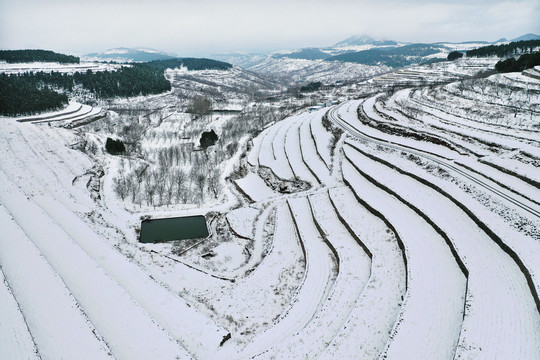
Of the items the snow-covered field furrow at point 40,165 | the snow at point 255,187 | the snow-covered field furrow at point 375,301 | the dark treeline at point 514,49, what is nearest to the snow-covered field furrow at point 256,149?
the snow at point 255,187

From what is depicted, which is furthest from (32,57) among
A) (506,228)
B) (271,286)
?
(506,228)

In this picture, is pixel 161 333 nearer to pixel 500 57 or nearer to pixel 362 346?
pixel 362 346

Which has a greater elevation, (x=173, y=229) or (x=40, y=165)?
(x=40, y=165)

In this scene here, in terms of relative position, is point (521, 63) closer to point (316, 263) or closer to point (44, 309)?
point (316, 263)

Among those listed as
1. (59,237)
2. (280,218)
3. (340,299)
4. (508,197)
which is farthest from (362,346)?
(59,237)

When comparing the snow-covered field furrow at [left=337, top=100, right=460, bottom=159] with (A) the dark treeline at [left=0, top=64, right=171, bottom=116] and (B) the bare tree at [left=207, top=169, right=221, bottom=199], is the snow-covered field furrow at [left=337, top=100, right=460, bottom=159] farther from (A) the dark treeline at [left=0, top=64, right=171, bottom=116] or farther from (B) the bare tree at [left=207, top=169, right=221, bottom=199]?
(A) the dark treeline at [left=0, top=64, right=171, bottom=116]
